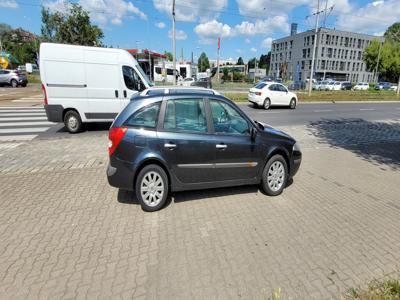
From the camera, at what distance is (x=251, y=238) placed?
10.1 feet

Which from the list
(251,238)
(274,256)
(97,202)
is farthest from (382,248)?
(97,202)

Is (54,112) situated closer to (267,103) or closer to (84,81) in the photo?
(84,81)

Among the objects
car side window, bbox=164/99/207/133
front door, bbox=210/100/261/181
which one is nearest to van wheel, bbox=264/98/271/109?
front door, bbox=210/100/261/181

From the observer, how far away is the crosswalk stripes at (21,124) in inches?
302

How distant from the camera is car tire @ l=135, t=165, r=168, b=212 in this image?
3527mm

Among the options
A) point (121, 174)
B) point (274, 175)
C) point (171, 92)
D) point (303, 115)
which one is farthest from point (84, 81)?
point (303, 115)

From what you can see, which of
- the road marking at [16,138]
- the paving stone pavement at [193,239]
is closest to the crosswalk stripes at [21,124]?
the road marking at [16,138]

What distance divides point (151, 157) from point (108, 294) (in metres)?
1.71

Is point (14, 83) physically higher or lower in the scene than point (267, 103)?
higher

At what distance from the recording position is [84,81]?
775 centimetres

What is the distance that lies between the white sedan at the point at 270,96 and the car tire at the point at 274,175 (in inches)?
484

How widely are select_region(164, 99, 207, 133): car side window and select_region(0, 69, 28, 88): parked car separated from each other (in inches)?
1180

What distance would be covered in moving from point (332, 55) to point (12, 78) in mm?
74777

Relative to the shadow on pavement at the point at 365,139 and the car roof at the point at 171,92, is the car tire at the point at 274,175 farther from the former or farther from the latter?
the shadow on pavement at the point at 365,139
